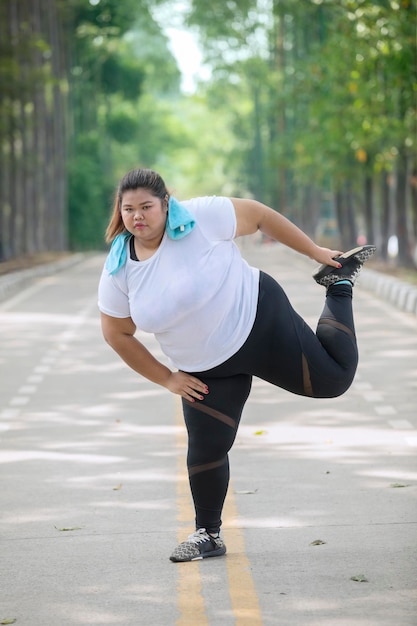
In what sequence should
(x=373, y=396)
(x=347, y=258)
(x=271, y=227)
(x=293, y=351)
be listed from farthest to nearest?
(x=373, y=396) → (x=347, y=258) → (x=271, y=227) → (x=293, y=351)

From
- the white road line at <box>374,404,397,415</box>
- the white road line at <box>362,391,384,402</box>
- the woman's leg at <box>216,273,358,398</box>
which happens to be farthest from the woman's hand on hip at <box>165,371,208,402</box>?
the white road line at <box>362,391,384,402</box>

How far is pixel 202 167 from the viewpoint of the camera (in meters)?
108

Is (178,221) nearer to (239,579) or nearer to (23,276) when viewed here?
(239,579)

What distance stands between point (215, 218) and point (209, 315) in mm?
399

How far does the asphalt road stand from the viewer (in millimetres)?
5867

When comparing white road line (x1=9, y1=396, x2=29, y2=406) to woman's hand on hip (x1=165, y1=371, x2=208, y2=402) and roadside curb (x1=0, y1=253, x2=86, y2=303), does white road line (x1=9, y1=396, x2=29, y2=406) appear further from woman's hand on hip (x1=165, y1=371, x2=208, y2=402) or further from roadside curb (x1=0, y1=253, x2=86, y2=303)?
roadside curb (x1=0, y1=253, x2=86, y2=303)

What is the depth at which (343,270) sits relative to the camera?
6688mm

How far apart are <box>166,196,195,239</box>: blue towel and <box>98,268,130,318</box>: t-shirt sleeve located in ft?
0.97

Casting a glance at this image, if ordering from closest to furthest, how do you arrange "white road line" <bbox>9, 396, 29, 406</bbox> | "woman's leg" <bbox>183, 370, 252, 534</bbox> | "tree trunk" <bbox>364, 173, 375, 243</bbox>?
"woman's leg" <bbox>183, 370, 252, 534</bbox>
"white road line" <bbox>9, 396, 29, 406</bbox>
"tree trunk" <bbox>364, 173, 375, 243</bbox>

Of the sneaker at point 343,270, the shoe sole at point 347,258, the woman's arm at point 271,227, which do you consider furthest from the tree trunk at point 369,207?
the woman's arm at point 271,227

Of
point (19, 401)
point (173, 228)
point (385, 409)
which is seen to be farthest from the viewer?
point (19, 401)

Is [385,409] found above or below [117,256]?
below

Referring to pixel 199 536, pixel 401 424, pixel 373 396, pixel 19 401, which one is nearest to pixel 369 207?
pixel 373 396

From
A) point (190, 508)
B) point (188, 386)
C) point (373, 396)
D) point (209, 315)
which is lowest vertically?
point (373, 396)
